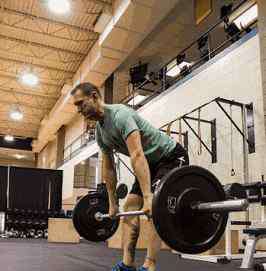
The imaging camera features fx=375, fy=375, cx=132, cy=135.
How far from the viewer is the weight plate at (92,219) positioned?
2.20 meters

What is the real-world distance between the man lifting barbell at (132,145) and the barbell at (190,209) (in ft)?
0.59

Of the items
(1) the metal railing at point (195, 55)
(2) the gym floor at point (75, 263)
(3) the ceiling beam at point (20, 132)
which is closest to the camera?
(2) the gym floor at point (75, 263)

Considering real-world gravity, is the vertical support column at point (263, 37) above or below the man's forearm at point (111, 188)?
above

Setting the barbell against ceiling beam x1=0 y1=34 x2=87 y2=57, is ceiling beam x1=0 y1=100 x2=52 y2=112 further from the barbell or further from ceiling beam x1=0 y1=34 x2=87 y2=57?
the barbell

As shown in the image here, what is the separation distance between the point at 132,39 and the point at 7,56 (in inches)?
137

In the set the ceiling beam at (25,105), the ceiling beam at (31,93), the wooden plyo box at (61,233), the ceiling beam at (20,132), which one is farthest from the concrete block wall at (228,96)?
the ceiling beam at (20,132)

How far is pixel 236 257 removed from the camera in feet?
10.6

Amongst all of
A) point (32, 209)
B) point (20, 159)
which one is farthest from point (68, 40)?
point (20, 159)

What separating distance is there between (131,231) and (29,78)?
8.18 meters

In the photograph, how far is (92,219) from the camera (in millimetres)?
2215

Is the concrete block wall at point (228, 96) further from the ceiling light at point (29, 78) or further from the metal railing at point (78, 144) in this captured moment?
the ceiling light at point (29, 78)

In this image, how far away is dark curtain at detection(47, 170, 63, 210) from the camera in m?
9.45

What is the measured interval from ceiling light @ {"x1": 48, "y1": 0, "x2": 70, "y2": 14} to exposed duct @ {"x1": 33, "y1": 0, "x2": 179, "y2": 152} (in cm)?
68

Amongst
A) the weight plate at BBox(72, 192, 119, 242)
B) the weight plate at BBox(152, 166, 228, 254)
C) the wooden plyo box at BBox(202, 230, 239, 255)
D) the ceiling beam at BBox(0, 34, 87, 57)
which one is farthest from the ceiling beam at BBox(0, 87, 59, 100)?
the weight plate at BBox(152, 166, 228, 254)
